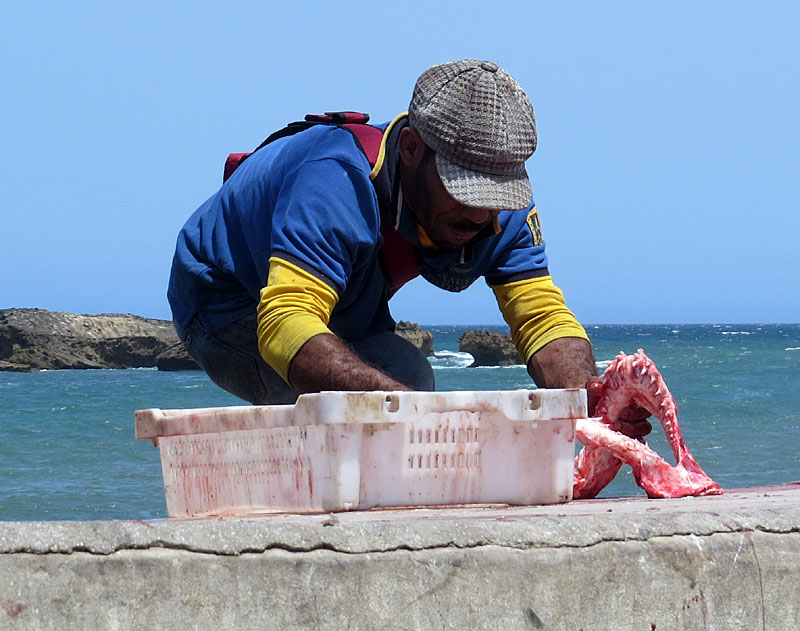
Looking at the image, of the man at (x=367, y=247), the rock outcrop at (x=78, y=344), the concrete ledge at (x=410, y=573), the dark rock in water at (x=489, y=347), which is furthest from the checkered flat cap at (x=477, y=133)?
the dark rock in water at (x=489, y=347)

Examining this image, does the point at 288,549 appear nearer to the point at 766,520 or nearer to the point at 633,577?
the point at 633,577

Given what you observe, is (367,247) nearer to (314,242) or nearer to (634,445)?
(314,242)

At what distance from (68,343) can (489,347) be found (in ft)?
52.5

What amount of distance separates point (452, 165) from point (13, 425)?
17.9 metres

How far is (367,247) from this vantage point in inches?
115

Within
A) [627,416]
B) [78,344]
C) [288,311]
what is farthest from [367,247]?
[78,344]

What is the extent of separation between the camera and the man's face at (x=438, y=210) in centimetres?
290

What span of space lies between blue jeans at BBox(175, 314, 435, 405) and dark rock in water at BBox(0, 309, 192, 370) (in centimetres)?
3937

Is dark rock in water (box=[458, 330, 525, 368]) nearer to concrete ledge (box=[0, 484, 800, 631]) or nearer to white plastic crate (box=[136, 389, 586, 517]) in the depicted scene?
white plastic crate (box=[136, 389, 586, 517])

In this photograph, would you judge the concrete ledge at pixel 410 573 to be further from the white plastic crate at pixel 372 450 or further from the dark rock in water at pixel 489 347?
the dark rock in water at pixel 489 347

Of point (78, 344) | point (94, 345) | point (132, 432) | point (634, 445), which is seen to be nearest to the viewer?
point (634, 445)

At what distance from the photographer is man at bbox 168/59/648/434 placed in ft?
9.00

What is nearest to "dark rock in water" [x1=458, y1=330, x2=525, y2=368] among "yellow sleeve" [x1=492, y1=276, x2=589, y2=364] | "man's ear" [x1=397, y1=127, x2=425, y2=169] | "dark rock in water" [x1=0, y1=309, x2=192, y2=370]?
"dark rock in water" [x1=0, y1=309, x2=192, y2=370]

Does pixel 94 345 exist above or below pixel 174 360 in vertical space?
above
